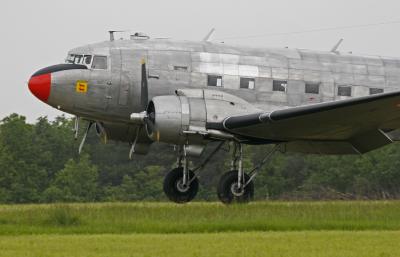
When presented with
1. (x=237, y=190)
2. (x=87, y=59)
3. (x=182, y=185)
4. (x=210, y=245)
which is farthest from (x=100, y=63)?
(x=210, y=245)

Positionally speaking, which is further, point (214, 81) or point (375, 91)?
point (375, 91)

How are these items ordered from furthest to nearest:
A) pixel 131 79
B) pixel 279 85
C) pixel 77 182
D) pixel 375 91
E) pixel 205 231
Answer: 1. pixel 77 182
2. pixel 375 91
3. pixel 279 85
4. pixel 131 79
5. pixel 205 231

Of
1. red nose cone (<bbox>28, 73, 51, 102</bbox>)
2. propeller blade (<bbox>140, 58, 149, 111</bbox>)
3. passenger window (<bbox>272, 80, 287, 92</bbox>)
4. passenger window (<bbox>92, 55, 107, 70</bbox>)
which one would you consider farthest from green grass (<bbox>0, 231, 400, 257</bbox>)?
passenger window (<bbox>92, 55, 107, 70</bbox>)

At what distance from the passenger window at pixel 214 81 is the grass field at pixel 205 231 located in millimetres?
2910

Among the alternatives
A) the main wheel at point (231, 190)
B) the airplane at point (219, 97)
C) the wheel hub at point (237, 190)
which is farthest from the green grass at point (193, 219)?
the airplane at point (219, 97)

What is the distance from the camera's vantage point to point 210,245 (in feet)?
54.7

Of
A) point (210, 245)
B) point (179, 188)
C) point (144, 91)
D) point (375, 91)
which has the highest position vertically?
point (144, 91)

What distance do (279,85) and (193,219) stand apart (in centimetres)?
578

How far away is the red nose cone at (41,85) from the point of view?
970 inches

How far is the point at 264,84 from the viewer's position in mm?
25578

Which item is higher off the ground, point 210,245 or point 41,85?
point 41,85

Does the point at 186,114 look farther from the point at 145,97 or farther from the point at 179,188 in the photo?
the point at 179,188

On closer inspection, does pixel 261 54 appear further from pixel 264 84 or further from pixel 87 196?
pixel 87 196

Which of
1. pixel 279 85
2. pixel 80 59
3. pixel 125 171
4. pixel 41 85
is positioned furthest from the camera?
pixel 125 171
